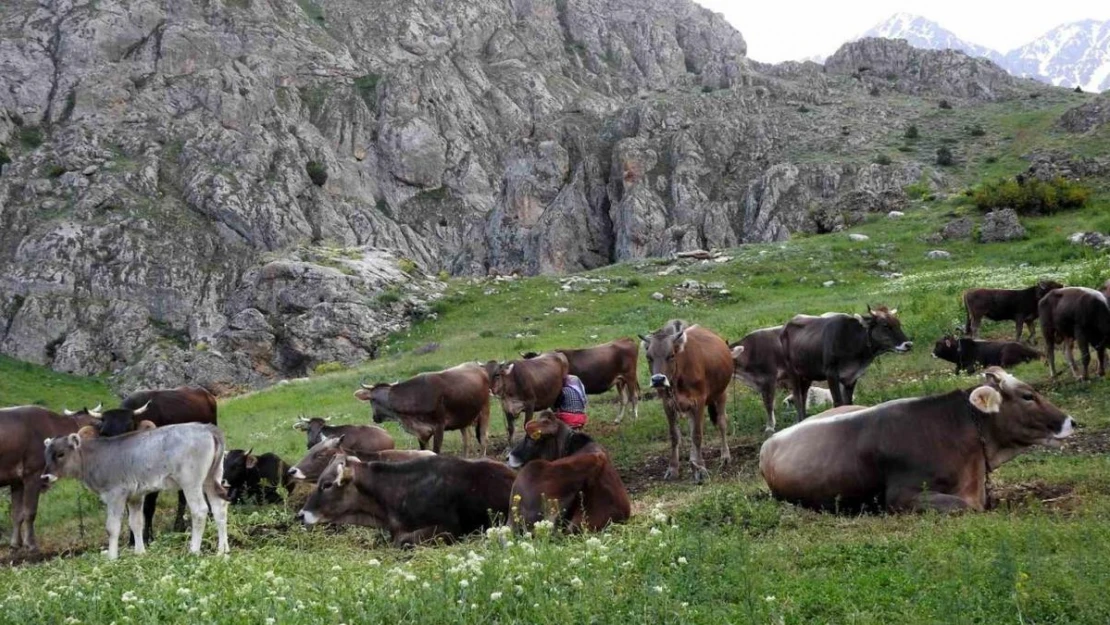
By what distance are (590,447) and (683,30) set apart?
170883 mm

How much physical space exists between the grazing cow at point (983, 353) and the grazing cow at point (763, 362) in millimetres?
3952

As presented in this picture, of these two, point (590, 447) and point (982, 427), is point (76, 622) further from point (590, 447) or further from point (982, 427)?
point (982, 427)

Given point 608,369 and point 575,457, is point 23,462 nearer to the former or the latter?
point 575,457

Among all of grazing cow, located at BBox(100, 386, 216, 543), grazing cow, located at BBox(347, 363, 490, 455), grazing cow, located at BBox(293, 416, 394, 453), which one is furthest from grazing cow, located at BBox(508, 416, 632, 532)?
grazing cow, located at BBox(347, 363, 490, 455)

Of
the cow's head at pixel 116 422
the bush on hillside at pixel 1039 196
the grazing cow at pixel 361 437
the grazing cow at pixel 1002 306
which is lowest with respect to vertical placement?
the grazing cow at pixel 361 437

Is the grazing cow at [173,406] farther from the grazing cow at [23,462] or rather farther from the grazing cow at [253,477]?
the grazing cow at [23,462]

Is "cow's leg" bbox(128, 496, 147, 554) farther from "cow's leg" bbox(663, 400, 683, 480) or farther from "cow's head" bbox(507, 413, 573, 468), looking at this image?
"cow's leg" bbox(663, 400, 683, 480)

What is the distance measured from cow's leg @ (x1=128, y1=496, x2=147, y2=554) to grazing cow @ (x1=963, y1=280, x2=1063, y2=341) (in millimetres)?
18609

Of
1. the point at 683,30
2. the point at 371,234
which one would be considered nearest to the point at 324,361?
the point at 371,234

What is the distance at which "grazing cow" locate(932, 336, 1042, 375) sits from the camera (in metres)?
19.2

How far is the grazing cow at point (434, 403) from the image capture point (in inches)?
692

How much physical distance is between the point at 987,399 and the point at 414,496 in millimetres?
6784

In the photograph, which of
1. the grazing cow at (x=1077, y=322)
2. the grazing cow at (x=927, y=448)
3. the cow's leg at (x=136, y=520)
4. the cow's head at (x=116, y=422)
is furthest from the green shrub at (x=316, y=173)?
the grazing cow at (x=927, y=448)

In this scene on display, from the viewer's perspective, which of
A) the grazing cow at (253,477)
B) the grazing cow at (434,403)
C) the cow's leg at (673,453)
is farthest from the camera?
the grazing cow at (434,403)
